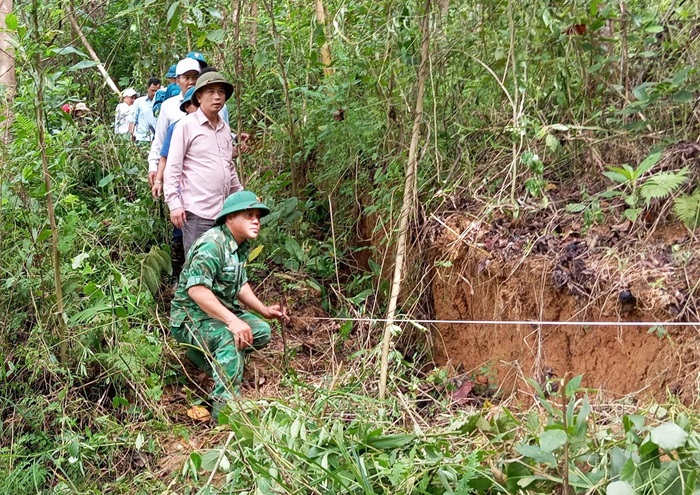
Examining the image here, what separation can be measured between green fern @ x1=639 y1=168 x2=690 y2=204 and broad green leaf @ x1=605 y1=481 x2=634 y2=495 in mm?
1863

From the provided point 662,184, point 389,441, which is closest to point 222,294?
point 389,441

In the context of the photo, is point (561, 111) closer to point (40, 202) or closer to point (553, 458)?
point (553, 458)

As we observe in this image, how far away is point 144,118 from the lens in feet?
27.2

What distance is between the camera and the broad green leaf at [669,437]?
3.00 metres

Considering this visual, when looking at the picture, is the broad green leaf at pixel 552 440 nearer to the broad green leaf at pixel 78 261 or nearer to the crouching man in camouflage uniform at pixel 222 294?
the crouching man in camouflage uniform at pixel 222 294

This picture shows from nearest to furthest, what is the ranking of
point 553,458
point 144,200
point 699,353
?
point 553,458 → point 699,353 → point 144,200

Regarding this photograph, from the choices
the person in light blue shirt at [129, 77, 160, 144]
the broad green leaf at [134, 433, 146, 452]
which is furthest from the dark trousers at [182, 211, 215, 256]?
the person in light blue shirt at [129, 77, 160, 144]

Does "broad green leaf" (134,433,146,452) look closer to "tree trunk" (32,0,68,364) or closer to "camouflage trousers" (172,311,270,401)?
"camouflage trousers" (172,311,270,401)

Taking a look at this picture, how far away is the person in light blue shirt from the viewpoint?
8.08 meters

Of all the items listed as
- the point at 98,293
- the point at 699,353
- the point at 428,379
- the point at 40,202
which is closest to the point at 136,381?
the point at 98,293

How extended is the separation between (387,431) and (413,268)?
1.68 meters

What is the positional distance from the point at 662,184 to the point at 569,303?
79 cm

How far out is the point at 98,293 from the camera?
5.60 meters

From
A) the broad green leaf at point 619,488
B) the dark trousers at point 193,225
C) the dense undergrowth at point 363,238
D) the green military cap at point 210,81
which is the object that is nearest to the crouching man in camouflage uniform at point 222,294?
the dense undergrowth at point 363,238
